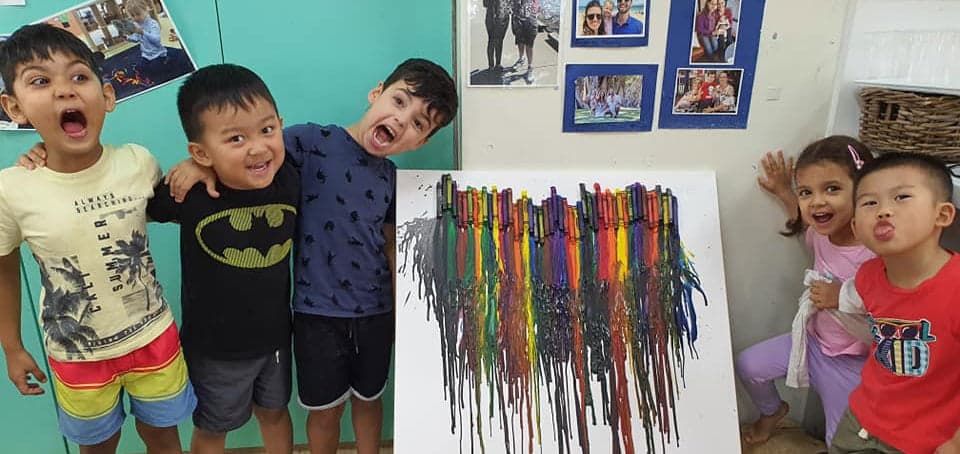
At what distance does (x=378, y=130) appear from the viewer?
4.38 feet

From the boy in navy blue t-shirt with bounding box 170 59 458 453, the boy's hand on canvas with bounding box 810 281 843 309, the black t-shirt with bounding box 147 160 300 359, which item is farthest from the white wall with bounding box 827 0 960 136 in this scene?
the black t-shirt with bounding box 147 160 300 359

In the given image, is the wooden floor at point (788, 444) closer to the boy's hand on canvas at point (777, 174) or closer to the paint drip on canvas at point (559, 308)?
the paint drip on canvas at point (559, 308)

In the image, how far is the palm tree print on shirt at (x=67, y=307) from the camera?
1.13 m

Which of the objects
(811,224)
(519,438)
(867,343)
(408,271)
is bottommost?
(519,438)

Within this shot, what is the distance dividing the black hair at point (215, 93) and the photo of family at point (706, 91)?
3.19ft

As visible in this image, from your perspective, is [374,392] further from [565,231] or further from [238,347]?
[565,231]

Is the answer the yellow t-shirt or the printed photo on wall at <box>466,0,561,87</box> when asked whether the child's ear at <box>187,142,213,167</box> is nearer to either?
the yellow t-shirt

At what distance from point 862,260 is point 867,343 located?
0.63 feet

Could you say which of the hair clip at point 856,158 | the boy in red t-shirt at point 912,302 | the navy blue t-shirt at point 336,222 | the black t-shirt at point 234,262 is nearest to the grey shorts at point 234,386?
the black t-shirt at point 234,262

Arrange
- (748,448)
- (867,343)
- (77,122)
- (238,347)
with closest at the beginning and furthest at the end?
(77,122), (238,347), (867,343), (748,448)

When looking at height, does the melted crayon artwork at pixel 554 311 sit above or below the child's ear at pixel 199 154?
below

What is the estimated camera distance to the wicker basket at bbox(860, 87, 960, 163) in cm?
132

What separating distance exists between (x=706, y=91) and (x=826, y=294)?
0.57 meters

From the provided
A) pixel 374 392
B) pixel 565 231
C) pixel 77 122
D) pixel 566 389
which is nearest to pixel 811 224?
pixel 565 231
